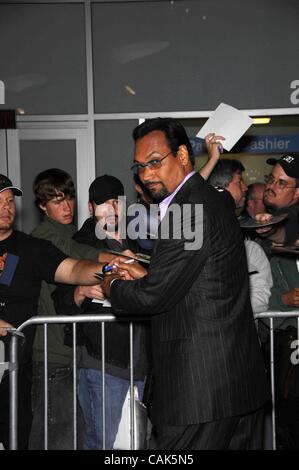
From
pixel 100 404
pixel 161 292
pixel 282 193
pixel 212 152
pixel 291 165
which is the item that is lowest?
pixel 100 404

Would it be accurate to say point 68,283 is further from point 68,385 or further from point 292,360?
point 292,360

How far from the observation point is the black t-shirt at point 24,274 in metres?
5.87

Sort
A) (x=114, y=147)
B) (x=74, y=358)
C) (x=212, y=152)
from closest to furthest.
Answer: (x=74, y=358) → (x=212, y=152) → (x=114, y=147)

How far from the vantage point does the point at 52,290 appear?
242 inches

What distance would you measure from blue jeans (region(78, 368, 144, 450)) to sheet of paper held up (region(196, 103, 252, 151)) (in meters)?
2.07

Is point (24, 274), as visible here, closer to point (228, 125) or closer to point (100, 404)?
point (100, 404)

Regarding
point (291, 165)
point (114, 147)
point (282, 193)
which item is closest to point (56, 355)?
point (282, 193)

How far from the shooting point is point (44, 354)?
222 inches

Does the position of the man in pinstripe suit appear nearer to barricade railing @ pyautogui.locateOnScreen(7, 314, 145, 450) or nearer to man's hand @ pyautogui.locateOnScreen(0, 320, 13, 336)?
barricade railing @ pyautogui.locateOnScreen(7, 314, 145, 450)

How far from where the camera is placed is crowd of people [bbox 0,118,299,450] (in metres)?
4.32

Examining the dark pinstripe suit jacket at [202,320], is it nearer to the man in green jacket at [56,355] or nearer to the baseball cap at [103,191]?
the man in green jacket at [56,355]

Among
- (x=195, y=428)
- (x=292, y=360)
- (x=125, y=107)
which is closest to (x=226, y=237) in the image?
(x=195, y=428)

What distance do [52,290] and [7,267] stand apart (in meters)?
0.42

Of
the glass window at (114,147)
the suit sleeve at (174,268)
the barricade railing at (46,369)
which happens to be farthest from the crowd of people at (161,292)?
the glass window at (114,147)
